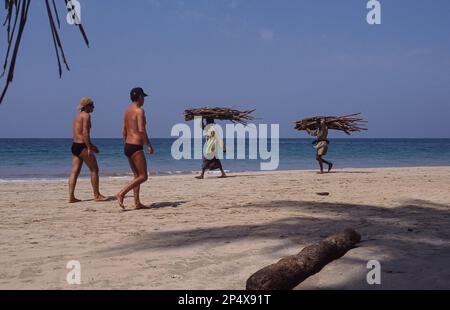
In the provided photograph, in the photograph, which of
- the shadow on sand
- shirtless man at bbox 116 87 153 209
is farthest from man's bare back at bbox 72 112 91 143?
the shadow on sand

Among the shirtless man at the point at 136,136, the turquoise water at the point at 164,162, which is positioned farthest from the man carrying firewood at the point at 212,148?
the shirtless man at the point at 136,136

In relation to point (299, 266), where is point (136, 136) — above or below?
above

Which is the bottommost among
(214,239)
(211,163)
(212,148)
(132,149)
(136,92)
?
(214,239)

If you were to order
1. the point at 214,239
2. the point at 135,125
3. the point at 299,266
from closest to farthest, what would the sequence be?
the point at 299,266 → the point at 214,239 → the point at 135,125

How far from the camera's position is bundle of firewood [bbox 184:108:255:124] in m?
12.5

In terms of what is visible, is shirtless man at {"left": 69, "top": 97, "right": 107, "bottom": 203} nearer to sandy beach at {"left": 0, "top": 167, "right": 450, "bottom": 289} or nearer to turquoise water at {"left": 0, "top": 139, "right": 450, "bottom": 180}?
sandy beach at {"left": 0, "top": 167, "right": 450, "bottom": 289}

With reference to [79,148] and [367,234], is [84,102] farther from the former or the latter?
[367,234]

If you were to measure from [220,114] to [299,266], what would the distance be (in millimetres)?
9836

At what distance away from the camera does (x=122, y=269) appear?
331 centimetres

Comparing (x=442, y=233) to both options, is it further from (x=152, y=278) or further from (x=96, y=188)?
(x=96, y=188)

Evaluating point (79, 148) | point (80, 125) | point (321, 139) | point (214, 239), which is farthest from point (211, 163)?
point (214, 239)

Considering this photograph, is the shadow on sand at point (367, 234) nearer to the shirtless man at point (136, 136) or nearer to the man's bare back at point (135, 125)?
the shirtless man at point (136, 136)

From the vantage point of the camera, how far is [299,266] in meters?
3.01

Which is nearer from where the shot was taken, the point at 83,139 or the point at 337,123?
the point at 83,139
